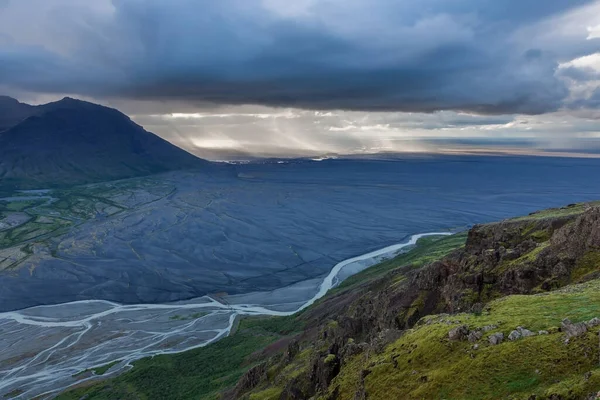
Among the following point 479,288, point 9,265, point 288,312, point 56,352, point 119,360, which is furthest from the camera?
point 9,265

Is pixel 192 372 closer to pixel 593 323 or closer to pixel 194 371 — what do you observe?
pixel 194 371

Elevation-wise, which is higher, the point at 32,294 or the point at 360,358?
the point at 360,358

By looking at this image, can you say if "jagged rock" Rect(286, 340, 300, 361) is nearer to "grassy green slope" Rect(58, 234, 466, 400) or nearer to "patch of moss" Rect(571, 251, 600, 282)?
"grassy green slope" Rect(58, 234, 466, 400)

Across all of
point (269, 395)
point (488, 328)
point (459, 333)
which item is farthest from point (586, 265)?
point (269, 395)

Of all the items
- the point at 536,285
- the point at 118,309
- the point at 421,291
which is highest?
the point at 536,285

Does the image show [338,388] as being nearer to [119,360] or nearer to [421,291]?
[421,291]

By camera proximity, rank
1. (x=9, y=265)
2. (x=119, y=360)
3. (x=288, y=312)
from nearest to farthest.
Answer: (x=119, y=360)
(x=288, y=312)
(x=9, y=265)

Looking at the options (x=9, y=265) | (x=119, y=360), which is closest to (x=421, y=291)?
(x=119, y=360)

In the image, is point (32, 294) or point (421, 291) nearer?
point (421, 291)
